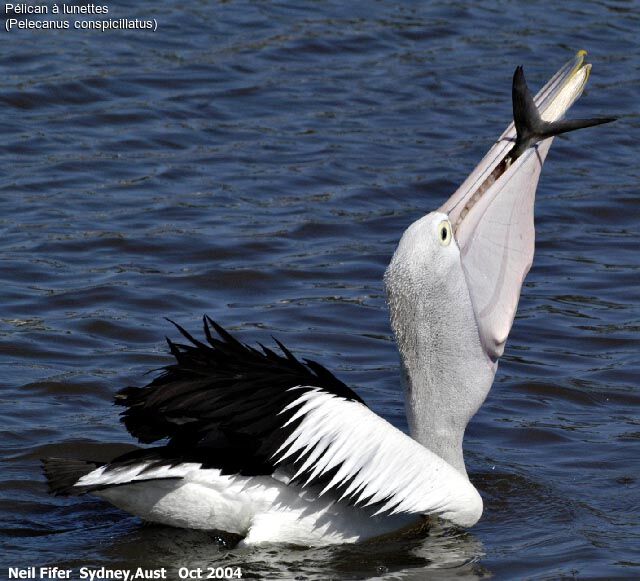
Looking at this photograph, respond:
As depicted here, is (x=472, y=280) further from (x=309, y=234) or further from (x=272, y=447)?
(x=309, y=234)

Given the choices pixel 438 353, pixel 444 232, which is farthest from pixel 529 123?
pixel 438 353

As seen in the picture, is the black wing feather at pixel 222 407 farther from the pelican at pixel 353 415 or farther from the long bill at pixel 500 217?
the long bill at pixel 500 217

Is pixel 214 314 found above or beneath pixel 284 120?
beneath

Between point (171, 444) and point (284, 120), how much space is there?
4.37m

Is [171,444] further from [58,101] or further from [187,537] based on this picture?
[58,101]

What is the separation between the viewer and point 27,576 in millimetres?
3604

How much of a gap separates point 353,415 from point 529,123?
101 centimetres

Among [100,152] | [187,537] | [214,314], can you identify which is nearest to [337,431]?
[187,537]

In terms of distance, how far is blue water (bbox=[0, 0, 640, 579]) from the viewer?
408 centimetres

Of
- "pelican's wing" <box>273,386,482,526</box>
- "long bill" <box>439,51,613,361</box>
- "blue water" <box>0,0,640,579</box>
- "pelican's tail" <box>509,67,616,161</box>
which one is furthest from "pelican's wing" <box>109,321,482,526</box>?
"pelican's tail" <box>509,67,616,161</box>

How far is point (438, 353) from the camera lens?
13.0ft

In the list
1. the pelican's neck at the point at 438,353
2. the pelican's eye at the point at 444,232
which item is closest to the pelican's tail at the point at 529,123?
the pelican's eye at the point at 444,232

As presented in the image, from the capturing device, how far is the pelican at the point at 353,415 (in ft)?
12.0

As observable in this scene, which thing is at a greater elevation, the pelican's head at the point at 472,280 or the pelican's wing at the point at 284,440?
the pelican's head at the point at 472,280
